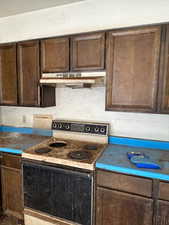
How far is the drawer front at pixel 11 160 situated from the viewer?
5.58 ft

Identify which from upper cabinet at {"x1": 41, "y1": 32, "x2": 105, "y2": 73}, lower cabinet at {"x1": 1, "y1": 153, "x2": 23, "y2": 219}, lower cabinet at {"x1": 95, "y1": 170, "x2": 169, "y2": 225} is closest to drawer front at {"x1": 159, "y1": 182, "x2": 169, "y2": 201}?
lower cabinet at {"x1": 95, "y1": 170, "x2": 169, "y2": 225}

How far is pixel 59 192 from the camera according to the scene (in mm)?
1508

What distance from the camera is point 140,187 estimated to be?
1.27 meters

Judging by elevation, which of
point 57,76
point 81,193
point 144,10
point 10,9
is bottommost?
point 81,193

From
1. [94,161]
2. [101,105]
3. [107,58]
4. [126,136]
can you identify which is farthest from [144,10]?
[94,161]

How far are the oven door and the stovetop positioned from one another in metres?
0.08

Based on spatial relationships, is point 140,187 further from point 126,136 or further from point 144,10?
point 144,10

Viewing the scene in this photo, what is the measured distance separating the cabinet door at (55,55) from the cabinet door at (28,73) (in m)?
0.10

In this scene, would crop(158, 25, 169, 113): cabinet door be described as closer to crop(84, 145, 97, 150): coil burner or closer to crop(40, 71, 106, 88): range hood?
crop(40, 71, 106, 88): range hood

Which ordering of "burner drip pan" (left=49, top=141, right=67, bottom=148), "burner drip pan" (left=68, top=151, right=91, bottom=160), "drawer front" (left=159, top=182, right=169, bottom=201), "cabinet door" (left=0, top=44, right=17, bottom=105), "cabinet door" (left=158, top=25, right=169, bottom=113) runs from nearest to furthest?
"drawer front" (left=159, top=182, right=169, bottom=201), "cabinet door" (left=158, top=25, right=169, bottom=113), "burner drip pan" (left=68, top=151, right=91, bottom=160), "burner drip pan" (left=49, top=141, right=67, bottom=148), "cabinet door" (left=0, top=44, right=17, bottom=105)

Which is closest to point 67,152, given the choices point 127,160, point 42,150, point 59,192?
point 42,150

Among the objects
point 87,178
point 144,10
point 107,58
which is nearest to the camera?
point 87,178

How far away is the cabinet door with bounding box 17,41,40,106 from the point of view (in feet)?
6.06

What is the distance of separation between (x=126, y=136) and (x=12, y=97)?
61.0 inches
